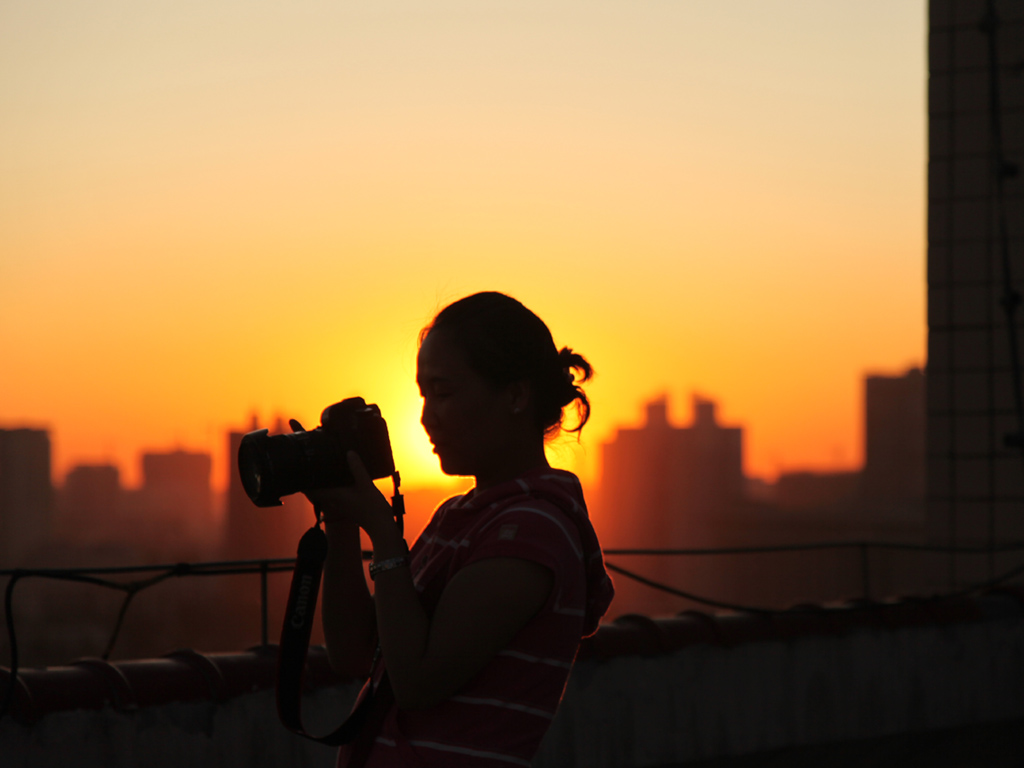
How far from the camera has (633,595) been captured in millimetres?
129375

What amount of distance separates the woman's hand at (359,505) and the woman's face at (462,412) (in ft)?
0.39

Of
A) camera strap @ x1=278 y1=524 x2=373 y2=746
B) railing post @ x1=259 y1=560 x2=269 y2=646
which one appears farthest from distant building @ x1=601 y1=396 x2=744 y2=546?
camera strap @ x1=278 y1=524 x2=373 y2=746

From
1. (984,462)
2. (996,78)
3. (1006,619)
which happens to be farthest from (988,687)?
(996,78)

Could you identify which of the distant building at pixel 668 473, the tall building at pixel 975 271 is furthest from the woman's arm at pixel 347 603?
the distant building at pixel 668 473

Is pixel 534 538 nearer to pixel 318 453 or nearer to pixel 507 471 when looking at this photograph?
pixel 507 471

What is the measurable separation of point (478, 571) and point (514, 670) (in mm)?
160

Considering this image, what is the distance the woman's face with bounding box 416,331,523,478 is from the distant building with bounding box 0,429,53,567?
144 m

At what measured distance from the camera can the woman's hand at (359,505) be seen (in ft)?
5.38

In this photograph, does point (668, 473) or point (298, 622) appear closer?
point (298, 622)

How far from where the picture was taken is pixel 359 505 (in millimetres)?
1686

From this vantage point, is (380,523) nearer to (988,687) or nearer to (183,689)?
(183,689)

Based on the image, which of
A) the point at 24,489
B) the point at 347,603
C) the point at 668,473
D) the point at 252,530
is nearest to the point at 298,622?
the point at 347,603

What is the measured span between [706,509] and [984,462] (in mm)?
133853

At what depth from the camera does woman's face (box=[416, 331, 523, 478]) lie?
171 cm
